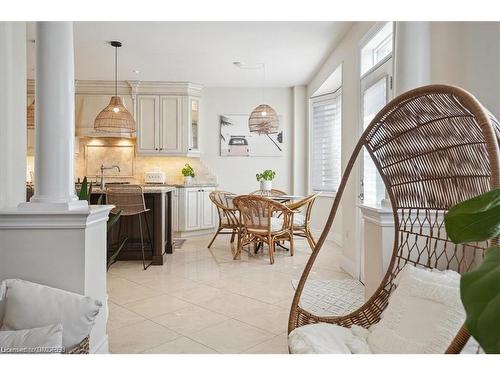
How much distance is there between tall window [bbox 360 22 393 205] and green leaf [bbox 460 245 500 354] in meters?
2.92

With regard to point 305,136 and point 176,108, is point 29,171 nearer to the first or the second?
point 176,108

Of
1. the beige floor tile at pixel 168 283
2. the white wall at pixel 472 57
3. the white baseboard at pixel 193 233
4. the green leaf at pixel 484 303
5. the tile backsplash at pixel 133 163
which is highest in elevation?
the white wall at pixel 472 57

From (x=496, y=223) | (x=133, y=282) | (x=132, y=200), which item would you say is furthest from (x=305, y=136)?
(x=496, y=223)

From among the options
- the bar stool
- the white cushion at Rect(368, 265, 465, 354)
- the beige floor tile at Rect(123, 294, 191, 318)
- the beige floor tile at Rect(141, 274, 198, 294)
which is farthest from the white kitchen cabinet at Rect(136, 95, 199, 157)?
the white cushion at Rect(368, 265, 465, 354)

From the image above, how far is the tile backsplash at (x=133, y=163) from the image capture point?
21.8ft

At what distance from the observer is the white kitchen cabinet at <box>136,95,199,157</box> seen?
6492mm

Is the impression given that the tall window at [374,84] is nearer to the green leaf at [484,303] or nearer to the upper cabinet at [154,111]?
the green leaf at [484,303]

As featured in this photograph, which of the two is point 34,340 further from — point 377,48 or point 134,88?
point 134,88

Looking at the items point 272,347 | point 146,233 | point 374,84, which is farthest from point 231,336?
point 374,84

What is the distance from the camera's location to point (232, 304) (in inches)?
117

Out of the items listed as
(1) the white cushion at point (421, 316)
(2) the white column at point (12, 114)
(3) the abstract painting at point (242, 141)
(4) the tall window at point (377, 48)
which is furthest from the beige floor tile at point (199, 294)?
(3) the abstract painting at point (242, 141)

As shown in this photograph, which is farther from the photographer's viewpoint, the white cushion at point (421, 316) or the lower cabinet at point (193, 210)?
the lower cabinet at point (193, 210)

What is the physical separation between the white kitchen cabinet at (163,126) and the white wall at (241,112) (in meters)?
0.46

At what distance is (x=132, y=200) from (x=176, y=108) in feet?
9.82
